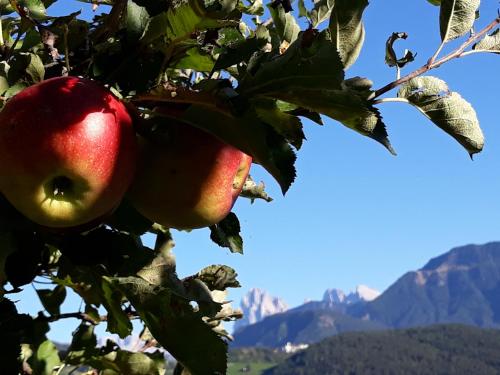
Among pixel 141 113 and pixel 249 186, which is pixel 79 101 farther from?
pixel 249 186

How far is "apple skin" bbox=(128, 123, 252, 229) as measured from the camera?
1.27 m

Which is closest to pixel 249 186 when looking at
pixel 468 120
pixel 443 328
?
pixel 468 120

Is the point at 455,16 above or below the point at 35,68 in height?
above

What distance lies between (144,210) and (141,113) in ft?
0.60

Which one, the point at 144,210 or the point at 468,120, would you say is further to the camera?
the point at 468,120

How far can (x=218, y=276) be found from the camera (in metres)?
2.29

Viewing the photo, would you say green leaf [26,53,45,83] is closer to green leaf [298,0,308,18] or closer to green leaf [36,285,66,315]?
green leaf [298,0,308,18]

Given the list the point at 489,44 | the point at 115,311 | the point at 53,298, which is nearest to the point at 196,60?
the point at 115,311

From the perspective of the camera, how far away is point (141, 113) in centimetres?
129

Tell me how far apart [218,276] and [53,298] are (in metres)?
1.26

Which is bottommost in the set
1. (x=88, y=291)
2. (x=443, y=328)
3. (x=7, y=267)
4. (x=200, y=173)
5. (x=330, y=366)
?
(x=330, y=366)

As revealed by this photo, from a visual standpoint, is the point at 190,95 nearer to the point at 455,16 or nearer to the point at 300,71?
the point at 300,71

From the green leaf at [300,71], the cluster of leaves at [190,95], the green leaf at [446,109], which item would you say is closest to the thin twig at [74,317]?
the cluster of leaves at [190,95]

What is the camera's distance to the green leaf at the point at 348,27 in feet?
4.44
